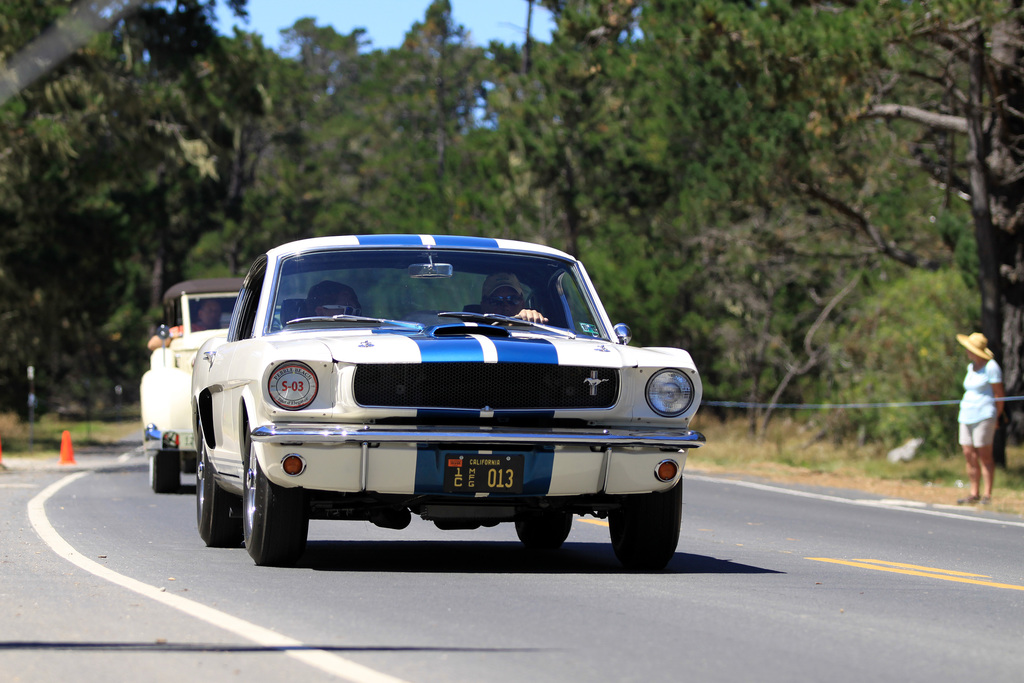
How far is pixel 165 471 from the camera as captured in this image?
15.0 meters

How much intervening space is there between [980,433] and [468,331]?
28.6ft

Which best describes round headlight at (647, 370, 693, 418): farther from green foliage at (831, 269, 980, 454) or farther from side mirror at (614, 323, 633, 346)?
green foliage at (831, 269, 980, 454)

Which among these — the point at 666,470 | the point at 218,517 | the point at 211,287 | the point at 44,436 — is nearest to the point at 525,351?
the point at 666,470

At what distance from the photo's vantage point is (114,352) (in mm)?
55281

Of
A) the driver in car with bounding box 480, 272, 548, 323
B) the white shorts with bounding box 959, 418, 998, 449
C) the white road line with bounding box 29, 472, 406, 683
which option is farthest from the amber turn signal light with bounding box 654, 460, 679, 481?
the white shorts with bounding box 959, 418, 998, 449

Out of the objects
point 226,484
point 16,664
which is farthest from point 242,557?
point 16,664

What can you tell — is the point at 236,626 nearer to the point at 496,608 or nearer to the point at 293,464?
the point at 496,608

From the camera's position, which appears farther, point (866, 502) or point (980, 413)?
point (866, 502)

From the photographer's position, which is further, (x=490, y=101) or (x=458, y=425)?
(x=490, y=101)

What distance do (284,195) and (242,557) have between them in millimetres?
59354

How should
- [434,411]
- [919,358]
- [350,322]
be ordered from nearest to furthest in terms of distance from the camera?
[434,411], [350,322], [919,358]

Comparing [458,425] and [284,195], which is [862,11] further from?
[284,195]

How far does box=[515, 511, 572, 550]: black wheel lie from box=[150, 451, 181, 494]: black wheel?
248 inches

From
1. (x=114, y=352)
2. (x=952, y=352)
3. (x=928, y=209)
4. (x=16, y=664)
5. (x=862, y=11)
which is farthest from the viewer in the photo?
(x=114, y=352)
